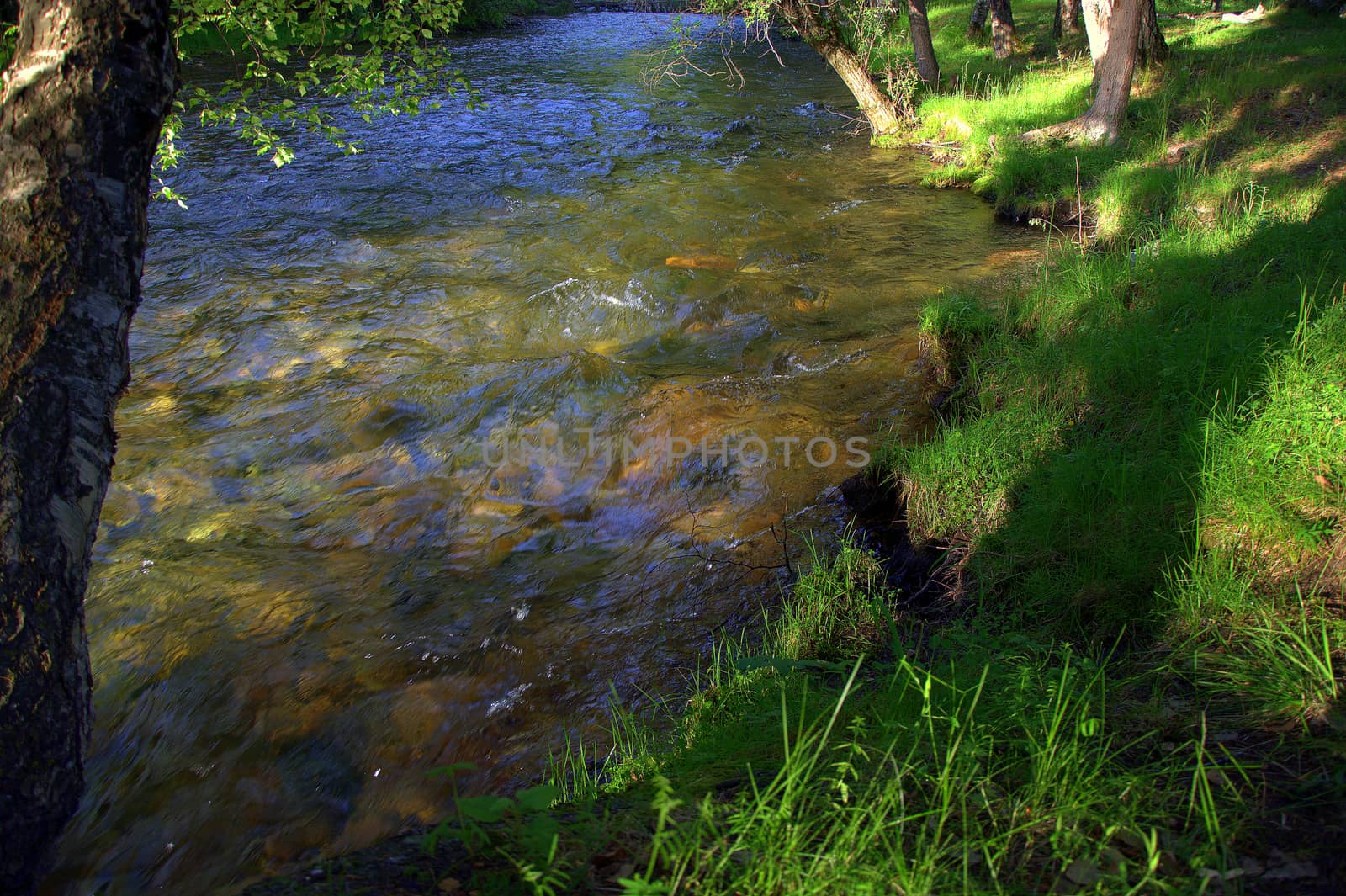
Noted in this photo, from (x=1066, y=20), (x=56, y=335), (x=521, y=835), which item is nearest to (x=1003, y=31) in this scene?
(x=1066, y=20)

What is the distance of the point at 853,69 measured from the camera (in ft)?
48.0

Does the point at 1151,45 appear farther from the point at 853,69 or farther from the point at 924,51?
the point at 924,51

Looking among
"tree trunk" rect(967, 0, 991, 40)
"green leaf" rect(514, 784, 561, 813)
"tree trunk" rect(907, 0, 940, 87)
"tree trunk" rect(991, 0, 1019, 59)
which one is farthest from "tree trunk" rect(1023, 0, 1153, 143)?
"tree trunk" rect(967, 0, 991, 40)

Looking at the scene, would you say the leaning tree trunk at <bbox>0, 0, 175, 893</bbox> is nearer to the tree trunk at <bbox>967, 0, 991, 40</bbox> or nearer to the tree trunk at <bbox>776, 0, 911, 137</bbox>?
the tree trunk at <bbox>776, 0, 911, 137</bbox>

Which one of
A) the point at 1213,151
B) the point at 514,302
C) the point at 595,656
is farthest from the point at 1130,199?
the point at 595,656

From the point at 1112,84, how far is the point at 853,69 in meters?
5.16

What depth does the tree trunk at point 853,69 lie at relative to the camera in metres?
14.2

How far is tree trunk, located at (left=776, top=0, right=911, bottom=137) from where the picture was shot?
14242 mm

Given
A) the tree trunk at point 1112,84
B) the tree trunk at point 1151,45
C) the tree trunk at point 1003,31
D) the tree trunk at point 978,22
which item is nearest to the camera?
the tree trunk at point 1112,84

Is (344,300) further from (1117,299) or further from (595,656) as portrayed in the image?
(1117,299)

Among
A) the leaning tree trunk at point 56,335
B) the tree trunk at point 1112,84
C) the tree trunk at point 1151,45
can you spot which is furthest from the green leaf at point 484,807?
the tree trunk at point 1151,45

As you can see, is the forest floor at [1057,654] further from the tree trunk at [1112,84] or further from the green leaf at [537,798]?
the tree trunk at [1112,84]

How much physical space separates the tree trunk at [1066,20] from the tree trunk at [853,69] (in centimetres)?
712

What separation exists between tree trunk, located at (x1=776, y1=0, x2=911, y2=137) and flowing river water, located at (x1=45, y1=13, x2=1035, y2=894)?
3.61 m
